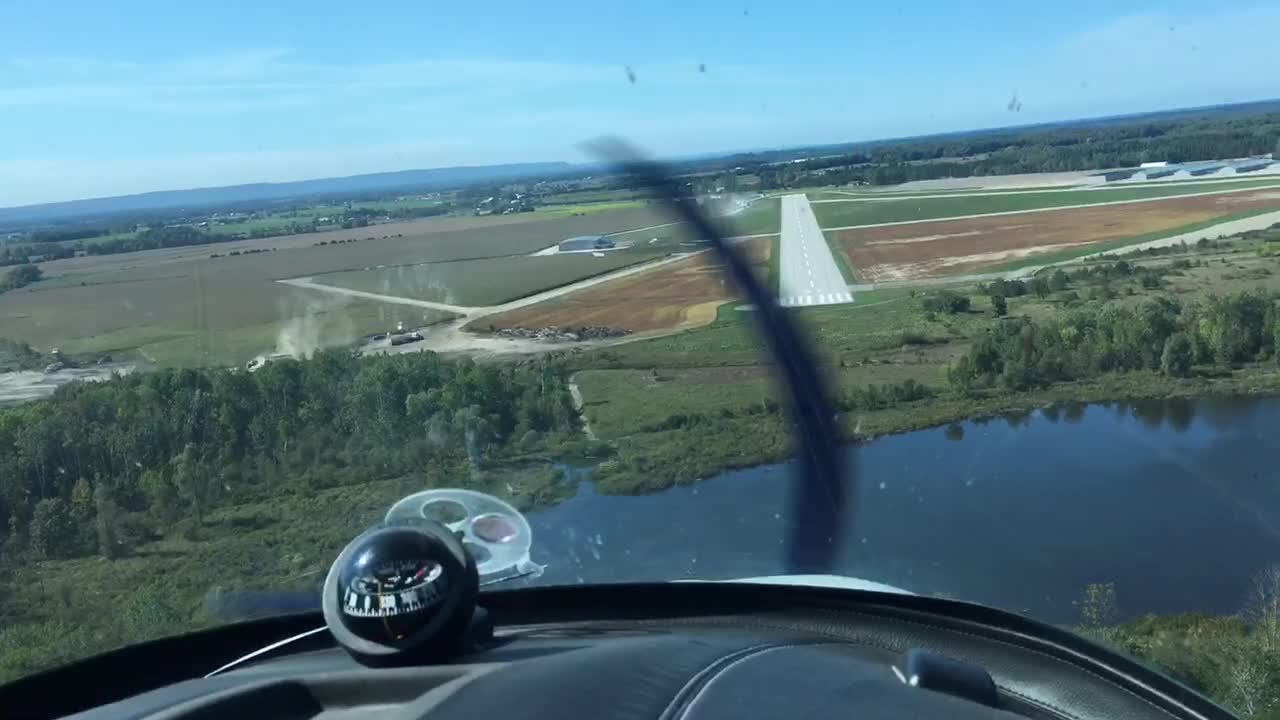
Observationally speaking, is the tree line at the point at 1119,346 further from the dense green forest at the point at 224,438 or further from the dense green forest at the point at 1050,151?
the dense green forest at the point at 1050,151

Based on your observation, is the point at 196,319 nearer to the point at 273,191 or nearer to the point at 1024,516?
the point at 1024,516

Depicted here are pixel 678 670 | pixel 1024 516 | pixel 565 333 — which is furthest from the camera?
pixel 565 333

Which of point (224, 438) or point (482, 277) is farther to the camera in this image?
point (482, 277)

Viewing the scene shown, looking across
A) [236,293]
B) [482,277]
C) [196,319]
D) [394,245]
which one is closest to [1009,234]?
[482,277]

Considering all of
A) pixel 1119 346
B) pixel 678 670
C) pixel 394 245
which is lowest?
pixel 1119 346

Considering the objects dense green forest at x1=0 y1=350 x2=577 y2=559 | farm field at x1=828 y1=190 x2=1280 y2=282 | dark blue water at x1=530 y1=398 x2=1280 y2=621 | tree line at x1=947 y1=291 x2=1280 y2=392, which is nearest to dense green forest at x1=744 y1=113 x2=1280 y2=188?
farm field at x1=828 y1=190 x2=1280 y2=282

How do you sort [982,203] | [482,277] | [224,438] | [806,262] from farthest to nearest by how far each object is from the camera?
[982,203] → [482,277] → [806,262] → [224,438]

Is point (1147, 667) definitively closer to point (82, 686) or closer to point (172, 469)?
point (82, 686)

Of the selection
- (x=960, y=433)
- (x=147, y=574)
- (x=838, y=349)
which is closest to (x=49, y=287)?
(x=147, y=574)

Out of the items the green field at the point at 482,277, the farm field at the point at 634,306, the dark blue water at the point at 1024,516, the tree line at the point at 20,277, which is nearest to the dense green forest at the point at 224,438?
the dark blue water at the point at 1024,516

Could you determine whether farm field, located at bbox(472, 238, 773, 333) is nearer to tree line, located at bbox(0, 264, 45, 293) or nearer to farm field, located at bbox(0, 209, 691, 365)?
farm field, located at bbox(0, 209, 691, 365)
